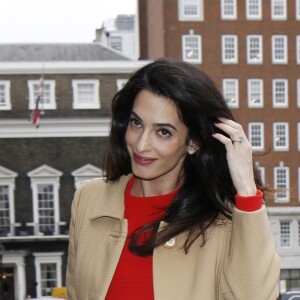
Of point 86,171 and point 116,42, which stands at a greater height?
point 116,42

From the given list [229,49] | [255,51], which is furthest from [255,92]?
[229,49]

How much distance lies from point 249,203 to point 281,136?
1549 inches

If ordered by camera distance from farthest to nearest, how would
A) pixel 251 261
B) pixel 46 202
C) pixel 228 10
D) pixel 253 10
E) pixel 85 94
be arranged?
1. pixel 253 10
2. pixel 228 10
3. pixel 46 202
4. pixel 85 94
5. pixel 251 261

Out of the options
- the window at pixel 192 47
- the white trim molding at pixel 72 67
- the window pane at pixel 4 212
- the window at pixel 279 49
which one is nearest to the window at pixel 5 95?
the white trim molding at pixel 72 67

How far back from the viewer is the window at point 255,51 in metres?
41.0

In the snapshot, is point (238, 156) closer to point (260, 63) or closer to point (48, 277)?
point (48, 277)

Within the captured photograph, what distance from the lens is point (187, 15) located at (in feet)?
132

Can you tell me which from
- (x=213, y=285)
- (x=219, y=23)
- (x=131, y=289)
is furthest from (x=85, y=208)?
(x=219, y=23)

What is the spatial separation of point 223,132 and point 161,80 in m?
0.32

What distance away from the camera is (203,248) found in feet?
9.05

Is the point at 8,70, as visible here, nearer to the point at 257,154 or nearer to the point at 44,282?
the point at 44,282

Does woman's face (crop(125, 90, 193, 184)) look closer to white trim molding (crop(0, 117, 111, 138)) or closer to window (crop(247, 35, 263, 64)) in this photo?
white trim molding (crop(0, 117, 111, 138))

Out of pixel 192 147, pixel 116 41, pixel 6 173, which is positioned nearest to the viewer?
pixel 192 147

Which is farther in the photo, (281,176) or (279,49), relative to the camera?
(281,176)
